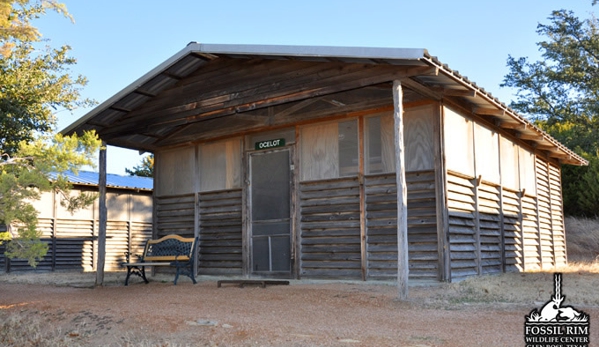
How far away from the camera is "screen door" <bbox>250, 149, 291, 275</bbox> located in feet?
40.1

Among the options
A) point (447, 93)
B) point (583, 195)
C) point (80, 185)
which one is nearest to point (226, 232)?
point (447, 93)

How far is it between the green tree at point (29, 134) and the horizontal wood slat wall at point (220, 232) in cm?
346

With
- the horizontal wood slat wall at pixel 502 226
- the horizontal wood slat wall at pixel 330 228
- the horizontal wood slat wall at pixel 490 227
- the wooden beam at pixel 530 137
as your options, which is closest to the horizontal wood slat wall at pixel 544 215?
the horizontal wood slat wall at pixel 502 226

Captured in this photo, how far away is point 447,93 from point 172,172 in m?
7.01

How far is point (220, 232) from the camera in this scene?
43.8ft

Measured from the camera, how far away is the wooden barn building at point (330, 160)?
392 inches

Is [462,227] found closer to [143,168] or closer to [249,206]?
[249,206]

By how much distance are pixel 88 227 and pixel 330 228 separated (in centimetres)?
1190

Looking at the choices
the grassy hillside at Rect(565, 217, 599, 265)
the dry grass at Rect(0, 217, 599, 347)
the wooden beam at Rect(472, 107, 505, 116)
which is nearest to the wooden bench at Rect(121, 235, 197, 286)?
the dry grass at Rect(0, 217, 599, 347)

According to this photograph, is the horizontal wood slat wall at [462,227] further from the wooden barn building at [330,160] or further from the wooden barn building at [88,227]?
the wooden barn building at [88,227]

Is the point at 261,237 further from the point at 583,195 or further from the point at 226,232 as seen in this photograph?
the point at 583,195

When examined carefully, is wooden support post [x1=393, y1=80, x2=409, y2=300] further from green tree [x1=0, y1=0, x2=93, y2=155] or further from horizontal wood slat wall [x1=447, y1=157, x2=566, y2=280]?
green tree [x1=0, y1=0, x2=93, y2=155]

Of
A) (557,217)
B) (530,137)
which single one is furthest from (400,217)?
(557,217)

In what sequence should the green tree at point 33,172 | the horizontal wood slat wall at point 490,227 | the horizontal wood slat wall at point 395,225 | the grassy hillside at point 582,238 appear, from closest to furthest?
1. the green tree at point 33,172
2. the horizontal wood slat wall at point 395,225
3. the horizontal wood slat wall at point 490,227
4. the grassy hillside at point 582,238
